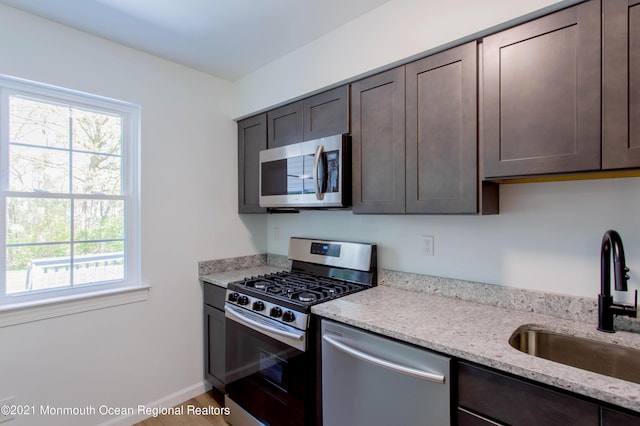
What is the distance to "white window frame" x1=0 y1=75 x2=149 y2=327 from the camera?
5.72 ft

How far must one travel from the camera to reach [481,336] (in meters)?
1.22

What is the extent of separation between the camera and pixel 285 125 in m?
2.27

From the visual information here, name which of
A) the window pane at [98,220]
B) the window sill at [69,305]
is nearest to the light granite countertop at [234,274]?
the window sill at [69,305]

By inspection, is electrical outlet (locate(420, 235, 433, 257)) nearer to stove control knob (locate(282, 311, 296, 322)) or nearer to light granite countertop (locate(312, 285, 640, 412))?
light granite countertop (locate(312, 285, 640, 412))

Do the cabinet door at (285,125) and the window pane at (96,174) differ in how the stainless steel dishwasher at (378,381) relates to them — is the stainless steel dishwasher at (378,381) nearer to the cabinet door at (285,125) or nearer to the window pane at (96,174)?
the cabinet door at (285,125)

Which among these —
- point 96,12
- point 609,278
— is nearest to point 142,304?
point 96,12

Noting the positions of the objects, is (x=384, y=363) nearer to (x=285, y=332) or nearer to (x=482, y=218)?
(x=285, y=332)

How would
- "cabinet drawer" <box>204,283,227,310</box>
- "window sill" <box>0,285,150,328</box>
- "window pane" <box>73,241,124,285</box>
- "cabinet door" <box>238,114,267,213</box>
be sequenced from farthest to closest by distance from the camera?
"cabinet door" <box>238,114,267,213</box> → "cabinet drawer" <box>204,283,227,310</box> → "window pane" <box>73,241,124,285</box> → "window sill" <box>0,285,150,328</box>

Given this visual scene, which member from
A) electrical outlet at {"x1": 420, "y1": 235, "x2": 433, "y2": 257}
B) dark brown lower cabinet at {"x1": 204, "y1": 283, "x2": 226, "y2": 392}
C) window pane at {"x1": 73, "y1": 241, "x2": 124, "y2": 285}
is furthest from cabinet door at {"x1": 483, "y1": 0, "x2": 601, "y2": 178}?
window pane at {"x1": 73, "y1": 241, "x2": 124, "y2": 285}

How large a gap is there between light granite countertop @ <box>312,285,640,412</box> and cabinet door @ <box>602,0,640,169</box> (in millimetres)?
689

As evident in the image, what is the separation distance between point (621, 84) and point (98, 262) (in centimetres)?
276

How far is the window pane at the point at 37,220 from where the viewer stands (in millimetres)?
1778

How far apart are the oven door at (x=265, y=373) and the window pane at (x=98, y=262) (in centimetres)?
80

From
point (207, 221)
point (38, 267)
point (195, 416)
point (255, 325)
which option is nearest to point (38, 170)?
point (38, 267)
